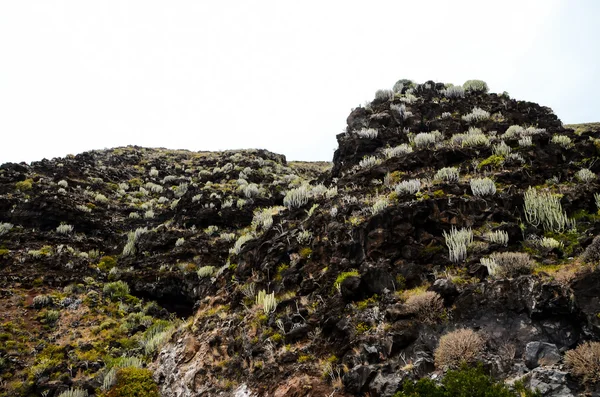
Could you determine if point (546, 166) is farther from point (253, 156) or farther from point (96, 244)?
point (253, 156)

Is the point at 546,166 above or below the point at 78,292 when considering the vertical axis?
above

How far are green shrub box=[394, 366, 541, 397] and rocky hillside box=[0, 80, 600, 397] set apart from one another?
189 millimetres

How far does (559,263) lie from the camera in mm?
8234

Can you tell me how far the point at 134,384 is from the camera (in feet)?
40.5

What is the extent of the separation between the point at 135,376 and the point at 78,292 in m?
8.57

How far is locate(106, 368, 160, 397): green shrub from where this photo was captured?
1203 cm

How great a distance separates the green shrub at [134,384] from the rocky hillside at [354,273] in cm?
6

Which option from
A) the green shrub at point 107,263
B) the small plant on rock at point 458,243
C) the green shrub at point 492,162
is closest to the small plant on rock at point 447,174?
the green shrub at point 492,162

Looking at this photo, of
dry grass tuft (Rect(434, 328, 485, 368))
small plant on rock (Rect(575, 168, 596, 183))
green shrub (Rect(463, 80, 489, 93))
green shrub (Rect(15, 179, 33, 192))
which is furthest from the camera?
green shrub (Rect(15, 179, 33, 192))

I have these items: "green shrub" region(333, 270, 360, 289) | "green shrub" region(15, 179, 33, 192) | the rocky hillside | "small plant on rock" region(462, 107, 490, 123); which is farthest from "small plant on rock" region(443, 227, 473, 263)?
"green shrub" region(15, 179, 33, 192)

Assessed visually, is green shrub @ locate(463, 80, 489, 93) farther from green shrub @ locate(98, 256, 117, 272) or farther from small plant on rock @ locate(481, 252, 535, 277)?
green shrub @ locate(98, 256, 117, 272)

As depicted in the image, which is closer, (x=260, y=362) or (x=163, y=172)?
(x=260, y=362)

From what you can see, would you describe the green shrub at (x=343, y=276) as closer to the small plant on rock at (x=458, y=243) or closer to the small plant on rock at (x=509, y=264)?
the small plant on rock at (x=458, y=243)

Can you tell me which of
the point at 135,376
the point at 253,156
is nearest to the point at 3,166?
the point at 253,156
